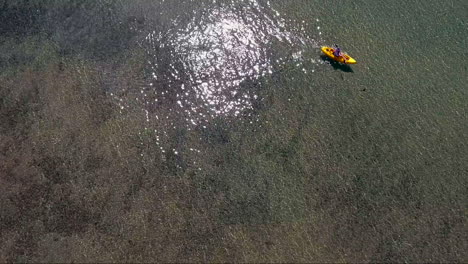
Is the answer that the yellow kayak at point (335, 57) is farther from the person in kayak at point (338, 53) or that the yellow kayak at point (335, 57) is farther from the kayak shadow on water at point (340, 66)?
the kayak shadow on water at point (340, 66)

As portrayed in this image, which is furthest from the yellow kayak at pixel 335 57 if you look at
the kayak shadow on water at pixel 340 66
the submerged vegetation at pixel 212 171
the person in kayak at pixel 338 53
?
the submerged vegetation at pixel 212 171

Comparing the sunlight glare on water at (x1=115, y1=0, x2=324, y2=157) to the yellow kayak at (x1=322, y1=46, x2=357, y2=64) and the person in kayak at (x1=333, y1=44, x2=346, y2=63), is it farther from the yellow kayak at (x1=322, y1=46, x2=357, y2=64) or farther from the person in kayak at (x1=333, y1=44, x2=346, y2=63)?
the person in kayak at (x1=333, y1=44, x2=346, y2=63)

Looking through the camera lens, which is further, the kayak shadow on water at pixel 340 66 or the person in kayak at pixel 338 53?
the kayak shadow on water at pixel 340 66

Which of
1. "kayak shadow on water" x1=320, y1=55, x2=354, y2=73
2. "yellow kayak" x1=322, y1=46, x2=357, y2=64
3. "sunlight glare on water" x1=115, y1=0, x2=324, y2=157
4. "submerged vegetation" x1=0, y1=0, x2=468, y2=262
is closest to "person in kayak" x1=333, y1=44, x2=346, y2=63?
"yellow kayak" x1=322, y1=46, x2=357, y2=64

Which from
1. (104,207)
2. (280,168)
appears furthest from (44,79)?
(280,168)

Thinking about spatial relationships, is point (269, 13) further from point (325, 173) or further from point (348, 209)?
point (348, 209)

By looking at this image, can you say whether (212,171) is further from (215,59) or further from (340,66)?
(340,66)

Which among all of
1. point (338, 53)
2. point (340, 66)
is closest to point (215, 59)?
point (338, 53)

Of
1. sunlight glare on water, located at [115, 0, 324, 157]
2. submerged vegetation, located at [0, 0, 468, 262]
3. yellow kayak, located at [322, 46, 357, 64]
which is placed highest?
yellow kayak, located at [322, 46, 357, 64]
